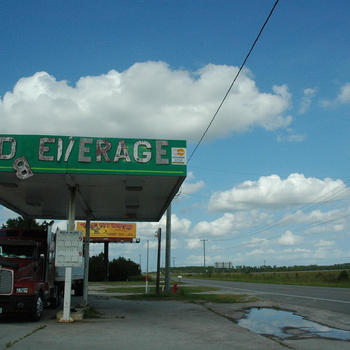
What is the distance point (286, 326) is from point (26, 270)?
26.6ft

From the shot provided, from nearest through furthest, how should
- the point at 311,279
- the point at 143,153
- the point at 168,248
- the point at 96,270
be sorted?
the point at 143,153
the point at 168,248
the point at 311,279
the point at 96,270

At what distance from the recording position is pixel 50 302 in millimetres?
18141

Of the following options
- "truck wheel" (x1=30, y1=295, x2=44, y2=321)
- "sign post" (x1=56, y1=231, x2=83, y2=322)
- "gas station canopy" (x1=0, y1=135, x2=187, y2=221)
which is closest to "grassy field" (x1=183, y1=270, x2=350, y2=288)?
"gas station canopy" (x1=0, y1=135, x2=187, y2=221)

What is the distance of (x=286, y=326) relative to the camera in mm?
13320

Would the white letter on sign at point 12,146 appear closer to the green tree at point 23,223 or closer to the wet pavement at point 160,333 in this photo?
the wet pavement at point 160,333

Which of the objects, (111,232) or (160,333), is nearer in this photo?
(160,333)

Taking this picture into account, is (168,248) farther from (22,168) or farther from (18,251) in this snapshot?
(22,168)

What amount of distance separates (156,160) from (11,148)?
4106mm

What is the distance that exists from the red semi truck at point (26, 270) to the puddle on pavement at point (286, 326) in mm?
6362

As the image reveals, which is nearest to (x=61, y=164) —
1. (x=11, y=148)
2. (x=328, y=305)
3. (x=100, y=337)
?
(x=11, y=148)

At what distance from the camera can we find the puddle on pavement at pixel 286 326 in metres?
11.6

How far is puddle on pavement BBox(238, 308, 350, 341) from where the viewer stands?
1162cm

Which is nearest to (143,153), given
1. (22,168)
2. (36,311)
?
(22,168)

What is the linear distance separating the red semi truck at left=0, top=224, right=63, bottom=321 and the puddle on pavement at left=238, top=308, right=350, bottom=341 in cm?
636
